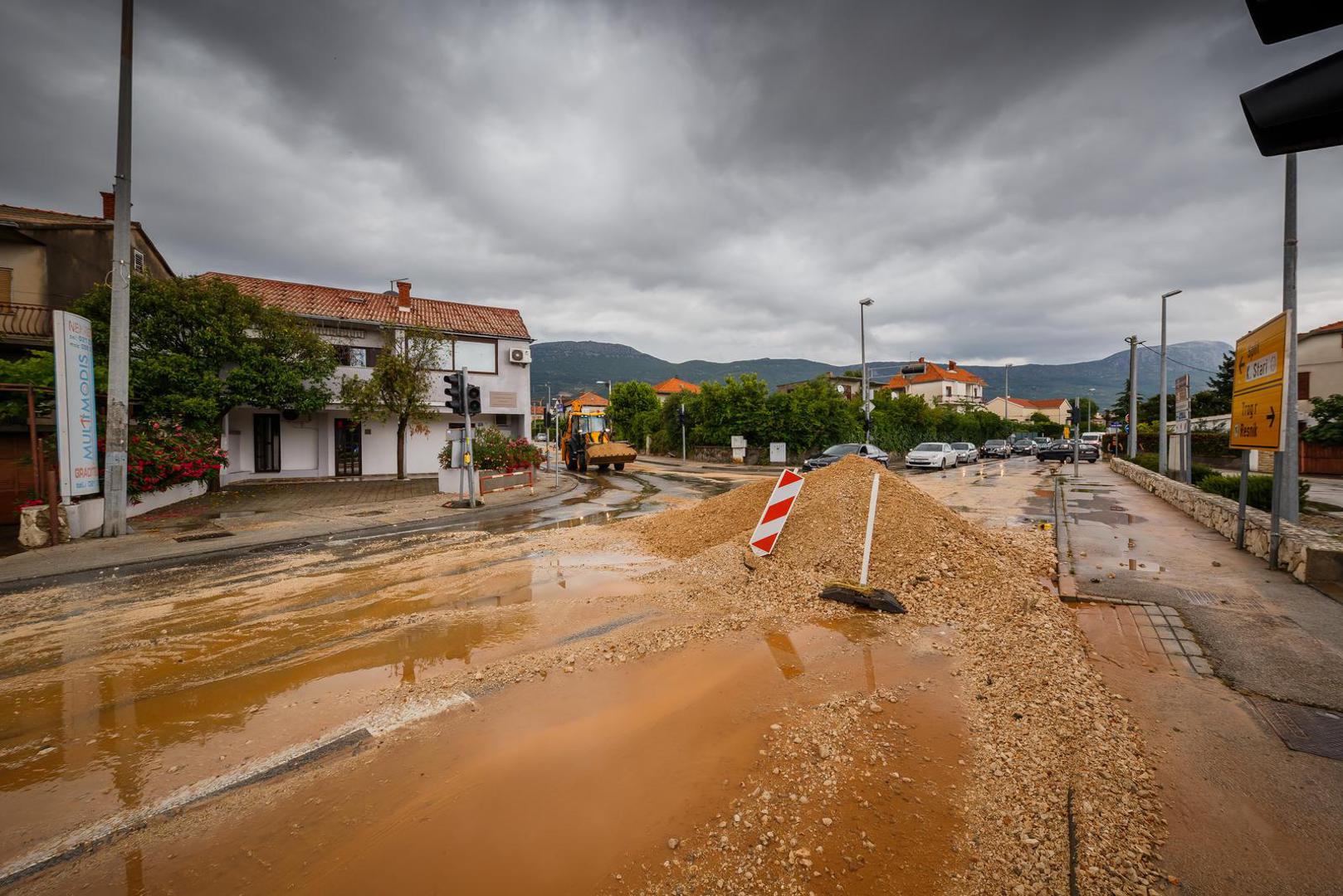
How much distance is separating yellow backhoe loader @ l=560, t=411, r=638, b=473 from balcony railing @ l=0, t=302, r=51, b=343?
1893 centimetres

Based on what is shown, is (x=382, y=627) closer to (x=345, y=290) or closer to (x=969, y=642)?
(x=969, y=642)

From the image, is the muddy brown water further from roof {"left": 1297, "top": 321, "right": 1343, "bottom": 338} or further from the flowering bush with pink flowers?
roof {"left": 1297, "top": 321, "right": 1343, "bottom": 338}

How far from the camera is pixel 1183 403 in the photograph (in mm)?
15000

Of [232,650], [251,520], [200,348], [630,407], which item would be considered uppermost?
[200,348]

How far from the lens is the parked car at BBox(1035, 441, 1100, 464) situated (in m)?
36.2

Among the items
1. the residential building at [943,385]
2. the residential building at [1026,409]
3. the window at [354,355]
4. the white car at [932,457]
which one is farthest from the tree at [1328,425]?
the residential building at [1026,409]

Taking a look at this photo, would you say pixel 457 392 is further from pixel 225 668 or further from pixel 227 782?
pixel 227 782

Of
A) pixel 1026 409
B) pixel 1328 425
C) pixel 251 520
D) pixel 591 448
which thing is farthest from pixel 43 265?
pixel 1026 409

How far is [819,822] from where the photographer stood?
8.74ft

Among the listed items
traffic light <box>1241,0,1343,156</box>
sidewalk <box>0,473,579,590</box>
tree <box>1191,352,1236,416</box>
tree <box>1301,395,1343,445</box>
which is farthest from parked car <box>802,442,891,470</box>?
tree <box>1191,352,1236,416</box>

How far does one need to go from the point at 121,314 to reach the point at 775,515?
1352 cm

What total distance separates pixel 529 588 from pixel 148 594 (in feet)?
15.7

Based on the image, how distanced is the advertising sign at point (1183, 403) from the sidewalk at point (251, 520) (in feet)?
59.8

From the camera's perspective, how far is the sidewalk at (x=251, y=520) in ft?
28.7
